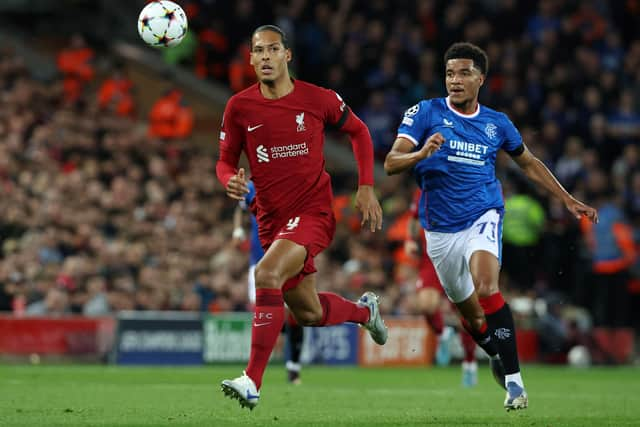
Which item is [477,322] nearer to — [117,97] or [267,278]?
[267,278]

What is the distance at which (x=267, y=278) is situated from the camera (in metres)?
8.26

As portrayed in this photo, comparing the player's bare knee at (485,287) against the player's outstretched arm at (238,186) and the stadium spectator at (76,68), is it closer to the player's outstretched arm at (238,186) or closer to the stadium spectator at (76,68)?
the player's outstretched arm at (238,186)

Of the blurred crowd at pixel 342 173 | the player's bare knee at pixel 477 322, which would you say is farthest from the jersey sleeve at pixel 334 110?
the blurred crowd at pixel 342 173

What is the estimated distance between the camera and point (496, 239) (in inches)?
383

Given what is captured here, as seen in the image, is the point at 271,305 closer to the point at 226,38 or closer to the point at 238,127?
the point at 238,127

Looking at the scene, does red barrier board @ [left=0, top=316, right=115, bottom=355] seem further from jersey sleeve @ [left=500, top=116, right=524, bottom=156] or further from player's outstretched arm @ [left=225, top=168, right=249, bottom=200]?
player's outstretched arm @ [left=225, top=168, right=249, bottom=200]

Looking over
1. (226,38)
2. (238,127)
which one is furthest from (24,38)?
(238,127)

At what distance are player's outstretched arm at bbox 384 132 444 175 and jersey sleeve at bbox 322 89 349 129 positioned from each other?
0.41 metres

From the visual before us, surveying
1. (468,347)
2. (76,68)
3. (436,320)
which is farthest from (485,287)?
(76,68)

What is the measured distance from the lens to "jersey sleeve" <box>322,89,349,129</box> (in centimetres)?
891

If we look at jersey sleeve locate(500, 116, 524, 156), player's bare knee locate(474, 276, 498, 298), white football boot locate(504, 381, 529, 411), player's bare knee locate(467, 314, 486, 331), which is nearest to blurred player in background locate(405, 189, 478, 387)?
player's bare knee locate(467, 314, 486, 331)

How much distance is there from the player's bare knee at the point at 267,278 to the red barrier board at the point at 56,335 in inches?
335

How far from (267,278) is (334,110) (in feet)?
4.57

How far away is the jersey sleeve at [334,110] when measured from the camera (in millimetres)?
8914
